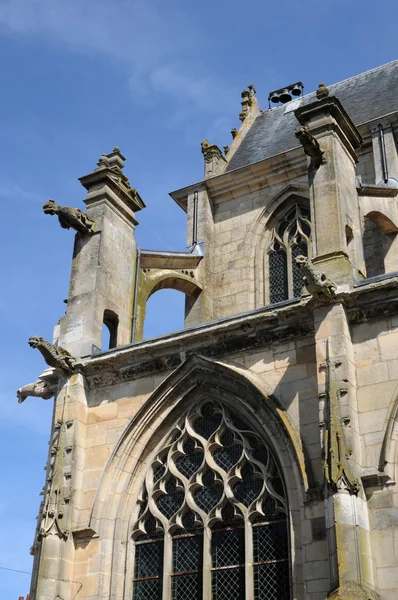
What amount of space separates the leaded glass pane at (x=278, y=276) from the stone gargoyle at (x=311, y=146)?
4006 mm

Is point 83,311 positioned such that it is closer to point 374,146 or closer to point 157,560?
point 157,560

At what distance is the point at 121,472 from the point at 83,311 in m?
2.49

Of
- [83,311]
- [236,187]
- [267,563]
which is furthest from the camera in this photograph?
[236,187]

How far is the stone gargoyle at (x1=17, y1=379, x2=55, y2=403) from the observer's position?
12852 mm

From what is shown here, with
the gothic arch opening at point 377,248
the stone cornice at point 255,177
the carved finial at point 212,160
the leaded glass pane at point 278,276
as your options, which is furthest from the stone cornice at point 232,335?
the carved finial at point 212,160

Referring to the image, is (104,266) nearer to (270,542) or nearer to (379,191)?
(379,191)

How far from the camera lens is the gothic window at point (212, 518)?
33.6 ft

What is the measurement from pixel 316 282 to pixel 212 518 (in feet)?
9.90

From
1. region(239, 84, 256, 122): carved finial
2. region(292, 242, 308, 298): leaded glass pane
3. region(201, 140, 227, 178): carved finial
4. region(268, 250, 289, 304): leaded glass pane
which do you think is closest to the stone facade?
region(292, 242, 308, 298): leaded glass pane

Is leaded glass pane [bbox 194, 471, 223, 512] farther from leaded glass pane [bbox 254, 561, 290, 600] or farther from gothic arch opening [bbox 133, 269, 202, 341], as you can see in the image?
gothic arch opening [bbox 133, 269, 202, 341]

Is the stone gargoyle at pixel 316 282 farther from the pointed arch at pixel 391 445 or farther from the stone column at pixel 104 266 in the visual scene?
the stone column at pixel 104 266

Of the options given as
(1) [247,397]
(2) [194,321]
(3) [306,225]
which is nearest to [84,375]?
(1) [247,397]

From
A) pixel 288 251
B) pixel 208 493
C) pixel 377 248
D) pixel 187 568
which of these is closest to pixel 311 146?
pixel 377 248

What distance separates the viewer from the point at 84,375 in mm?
12375
